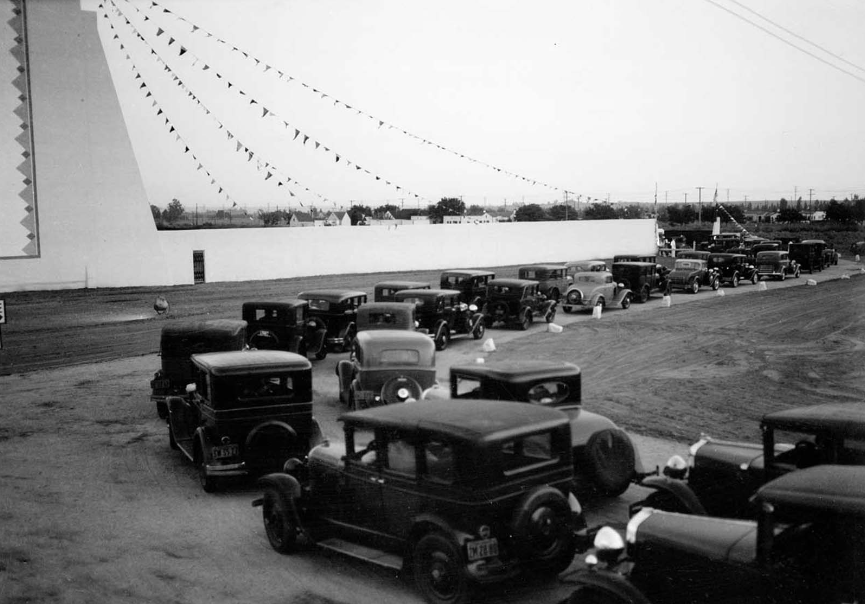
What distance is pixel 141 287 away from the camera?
27.5 metres

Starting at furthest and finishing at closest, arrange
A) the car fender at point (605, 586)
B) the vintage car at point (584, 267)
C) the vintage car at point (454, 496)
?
the vintage car at point (584, 267) → the vintage car at point (454, 496) → the car fender at point (605, 586)

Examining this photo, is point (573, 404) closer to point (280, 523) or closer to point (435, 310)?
point (280, 523)

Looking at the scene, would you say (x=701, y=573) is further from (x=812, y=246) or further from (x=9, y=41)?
(x=812, y=246)

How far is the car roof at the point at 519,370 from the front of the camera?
862 cm

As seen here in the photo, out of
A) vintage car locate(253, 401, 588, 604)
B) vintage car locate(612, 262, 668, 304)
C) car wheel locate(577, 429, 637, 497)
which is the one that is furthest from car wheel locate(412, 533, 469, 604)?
vintage car locate(612, 262, 668, 304)

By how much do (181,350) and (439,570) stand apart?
8.32 metres

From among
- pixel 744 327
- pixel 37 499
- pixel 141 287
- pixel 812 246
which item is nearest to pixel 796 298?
pixel 744 327

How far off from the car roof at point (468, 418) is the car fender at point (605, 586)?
1172mm

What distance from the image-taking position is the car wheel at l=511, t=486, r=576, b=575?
218 inches

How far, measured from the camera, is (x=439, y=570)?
18.1ft

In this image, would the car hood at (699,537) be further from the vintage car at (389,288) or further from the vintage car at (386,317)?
the vintage car at (389,288)

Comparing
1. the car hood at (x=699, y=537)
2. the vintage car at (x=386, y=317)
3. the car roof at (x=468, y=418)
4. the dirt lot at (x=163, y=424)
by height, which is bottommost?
the dirt lot at (x=163, y=424)

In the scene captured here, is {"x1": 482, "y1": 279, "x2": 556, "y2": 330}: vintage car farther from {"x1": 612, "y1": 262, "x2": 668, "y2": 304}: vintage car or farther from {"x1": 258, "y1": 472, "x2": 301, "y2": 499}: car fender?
{"x1": 258, "y1": 472, "x2": 301, "y2": 499}: car fender

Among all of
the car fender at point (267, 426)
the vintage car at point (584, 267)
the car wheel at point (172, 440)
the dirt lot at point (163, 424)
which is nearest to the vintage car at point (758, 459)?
the dirt lot at point (163, 424)
